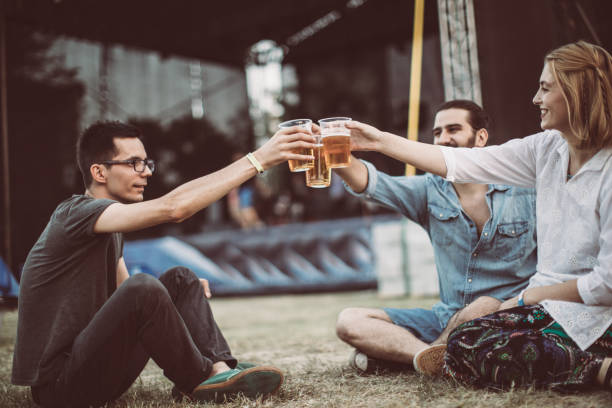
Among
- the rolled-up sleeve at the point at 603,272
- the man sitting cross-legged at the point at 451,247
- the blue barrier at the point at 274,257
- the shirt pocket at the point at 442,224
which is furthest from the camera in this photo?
the blue barrier at the point at 274,257

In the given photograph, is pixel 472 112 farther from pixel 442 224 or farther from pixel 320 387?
pixel 320 387

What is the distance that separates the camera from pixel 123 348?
71.5 inches

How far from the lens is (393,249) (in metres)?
7.23

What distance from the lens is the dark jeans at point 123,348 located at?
1.78 m

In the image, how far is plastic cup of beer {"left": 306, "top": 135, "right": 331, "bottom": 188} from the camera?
2014 mm

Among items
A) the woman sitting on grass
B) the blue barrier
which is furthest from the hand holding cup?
the blue barrier

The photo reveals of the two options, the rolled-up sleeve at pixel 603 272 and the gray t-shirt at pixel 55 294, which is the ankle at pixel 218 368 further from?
the rolled-up sleeve at pixel 603 272

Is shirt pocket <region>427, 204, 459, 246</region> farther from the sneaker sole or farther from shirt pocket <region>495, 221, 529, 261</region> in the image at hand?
the sneaker sole

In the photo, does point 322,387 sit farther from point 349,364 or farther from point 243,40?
point 243,40

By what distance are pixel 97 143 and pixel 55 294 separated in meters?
0.60

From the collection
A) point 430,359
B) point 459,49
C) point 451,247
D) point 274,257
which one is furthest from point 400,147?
point 274,257

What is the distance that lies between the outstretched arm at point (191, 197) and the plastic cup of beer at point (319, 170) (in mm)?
80

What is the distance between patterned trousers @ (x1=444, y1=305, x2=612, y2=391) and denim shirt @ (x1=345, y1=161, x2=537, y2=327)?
1.56 ft

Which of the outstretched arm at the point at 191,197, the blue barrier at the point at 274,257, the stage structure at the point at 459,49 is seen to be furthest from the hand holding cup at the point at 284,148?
the blue barrier at the point at 274,257
